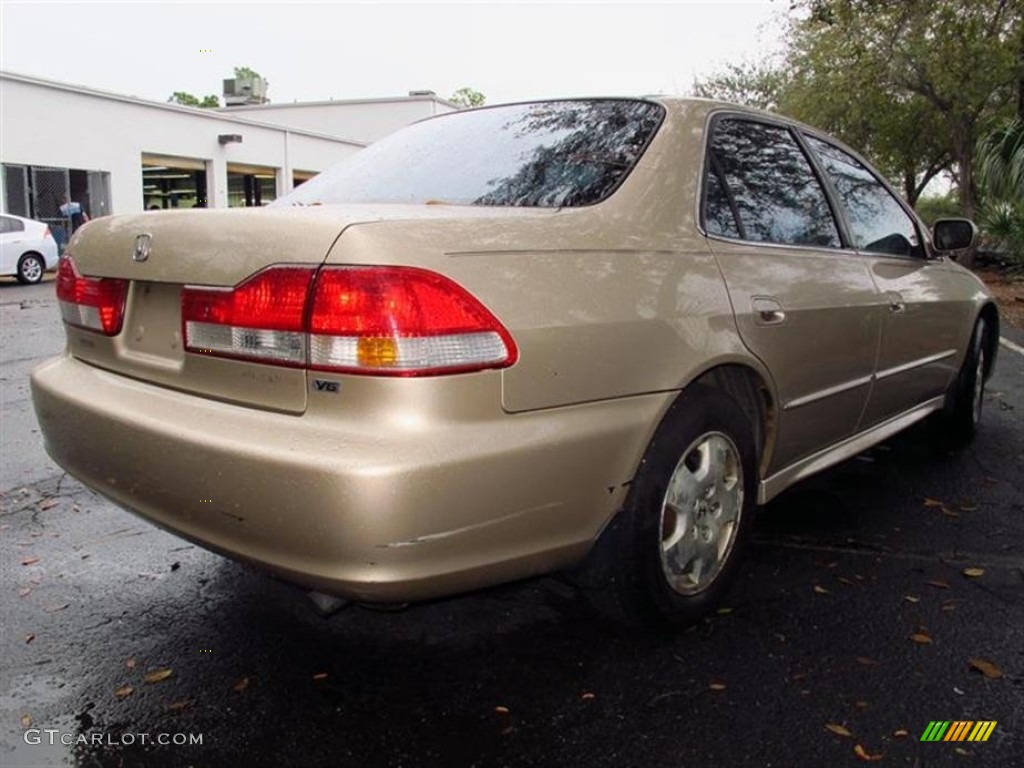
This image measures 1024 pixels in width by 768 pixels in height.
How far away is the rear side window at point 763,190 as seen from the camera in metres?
3.10

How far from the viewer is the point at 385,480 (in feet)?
6.63

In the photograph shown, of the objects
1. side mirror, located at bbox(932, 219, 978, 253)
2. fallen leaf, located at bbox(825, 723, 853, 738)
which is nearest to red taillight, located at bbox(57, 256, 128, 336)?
fallen leaf, located at bbox(825, 723, 853, 738)

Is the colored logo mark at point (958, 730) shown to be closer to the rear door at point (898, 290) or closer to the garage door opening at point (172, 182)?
the rear door at point (898, 290)

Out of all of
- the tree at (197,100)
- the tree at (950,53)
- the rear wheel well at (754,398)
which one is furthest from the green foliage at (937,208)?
the tree at (197,100)

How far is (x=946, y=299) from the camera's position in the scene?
4.54m

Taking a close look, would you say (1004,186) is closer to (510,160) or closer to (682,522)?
(510,160)

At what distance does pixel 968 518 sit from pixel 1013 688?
5.19ft

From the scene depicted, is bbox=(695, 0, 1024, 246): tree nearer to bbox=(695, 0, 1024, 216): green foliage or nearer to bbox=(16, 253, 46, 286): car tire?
bbox=(695, 0, 1024, 216): green foliage

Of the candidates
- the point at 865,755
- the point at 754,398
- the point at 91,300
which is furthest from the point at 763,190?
the point at 91,300

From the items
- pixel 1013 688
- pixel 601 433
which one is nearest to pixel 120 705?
pixel 601 433

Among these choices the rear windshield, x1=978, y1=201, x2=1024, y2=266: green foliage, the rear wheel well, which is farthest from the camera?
x1=978, y1=201, x2=1024, y2=266: green foliage

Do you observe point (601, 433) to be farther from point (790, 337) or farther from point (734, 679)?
point (790, 337)

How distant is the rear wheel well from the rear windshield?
0.73 meters

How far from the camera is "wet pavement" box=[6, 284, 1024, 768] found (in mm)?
2287
